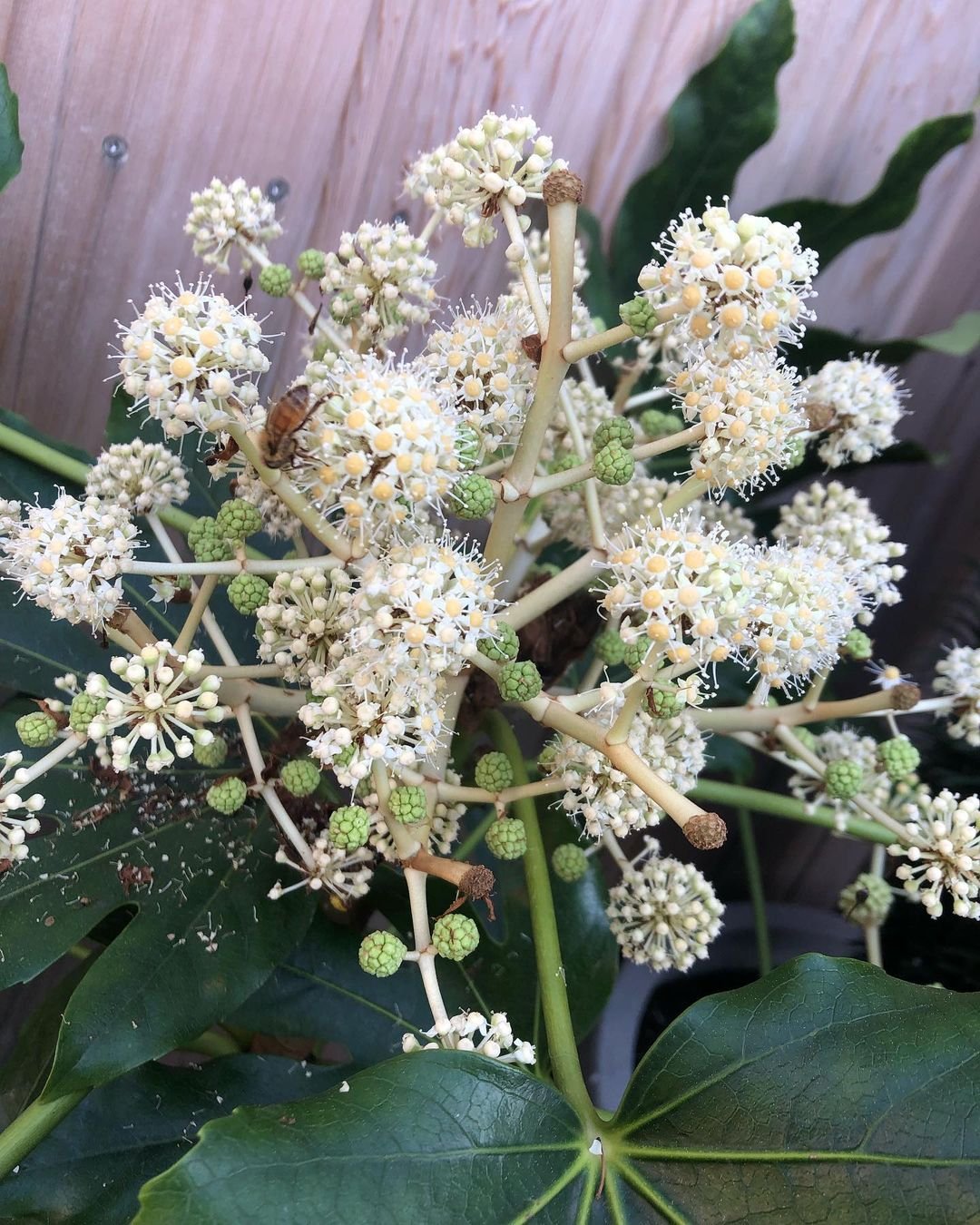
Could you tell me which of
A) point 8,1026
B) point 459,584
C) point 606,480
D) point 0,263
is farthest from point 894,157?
point 8,1026

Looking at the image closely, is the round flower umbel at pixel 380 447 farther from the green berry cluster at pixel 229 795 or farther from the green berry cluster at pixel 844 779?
the green berry cluster at pixel 844 779

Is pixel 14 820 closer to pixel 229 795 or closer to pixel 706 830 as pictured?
pixel 229 795

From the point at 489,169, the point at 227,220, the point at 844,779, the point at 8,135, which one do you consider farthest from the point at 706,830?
the point at 8,135

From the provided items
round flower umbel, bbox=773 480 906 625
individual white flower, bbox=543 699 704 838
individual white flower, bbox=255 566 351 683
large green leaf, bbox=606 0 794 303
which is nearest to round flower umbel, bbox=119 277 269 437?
individual white flower, bbox=255 566 351 683

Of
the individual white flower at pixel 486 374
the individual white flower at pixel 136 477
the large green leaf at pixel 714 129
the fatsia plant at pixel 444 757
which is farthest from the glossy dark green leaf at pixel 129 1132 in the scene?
the large green leaf at pixel 714 129

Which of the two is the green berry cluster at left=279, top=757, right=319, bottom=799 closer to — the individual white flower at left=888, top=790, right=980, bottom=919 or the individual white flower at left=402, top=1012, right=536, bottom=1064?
the individual white flower at left=402, top=1012, right=536, bottom=1064

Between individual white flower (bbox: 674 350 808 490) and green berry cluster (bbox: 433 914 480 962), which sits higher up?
individual white flower (bbox: 674 350 808 490)
